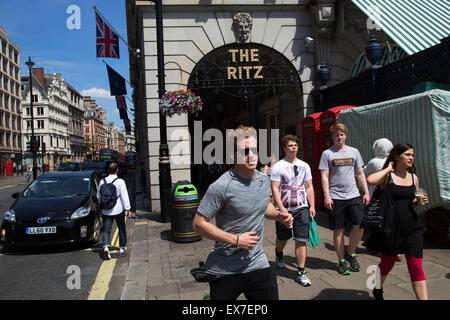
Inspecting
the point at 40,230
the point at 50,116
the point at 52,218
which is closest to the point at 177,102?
the point at 52,218

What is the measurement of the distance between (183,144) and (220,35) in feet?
11.8

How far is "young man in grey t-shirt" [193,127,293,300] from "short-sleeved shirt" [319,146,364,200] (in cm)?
235

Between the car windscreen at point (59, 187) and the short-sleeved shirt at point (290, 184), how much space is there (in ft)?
15.9

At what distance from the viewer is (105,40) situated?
12.1m

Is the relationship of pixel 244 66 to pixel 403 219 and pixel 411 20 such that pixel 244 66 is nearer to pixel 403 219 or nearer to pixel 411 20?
pixel 411 20

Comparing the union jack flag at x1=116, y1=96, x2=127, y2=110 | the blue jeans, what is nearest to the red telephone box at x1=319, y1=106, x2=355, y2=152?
the blue jeans

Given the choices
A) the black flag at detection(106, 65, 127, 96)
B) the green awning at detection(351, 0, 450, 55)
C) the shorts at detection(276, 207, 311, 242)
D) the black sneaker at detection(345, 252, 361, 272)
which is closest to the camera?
the shorts at detection(276, 207, 311, 242)

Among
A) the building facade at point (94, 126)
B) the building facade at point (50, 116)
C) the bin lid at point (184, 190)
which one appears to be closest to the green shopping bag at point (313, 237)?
the bin lid at point (184, 190)

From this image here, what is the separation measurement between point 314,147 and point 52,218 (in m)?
6.17

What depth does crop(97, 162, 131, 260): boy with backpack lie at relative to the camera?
601cm

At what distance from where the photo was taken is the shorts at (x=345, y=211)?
14.5 ft

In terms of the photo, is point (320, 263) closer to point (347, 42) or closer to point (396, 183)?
point (396, 183)

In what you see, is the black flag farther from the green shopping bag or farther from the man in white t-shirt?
the green shopping bag

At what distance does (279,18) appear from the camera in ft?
35.2
